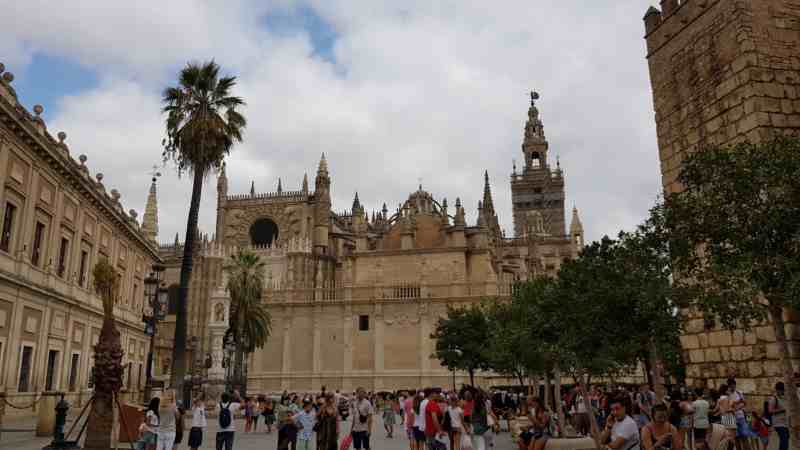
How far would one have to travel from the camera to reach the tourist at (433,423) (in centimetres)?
1073

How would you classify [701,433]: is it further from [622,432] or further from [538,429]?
[622,432]

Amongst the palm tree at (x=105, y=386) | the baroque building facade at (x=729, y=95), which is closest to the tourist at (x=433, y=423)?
the baroque building facade at (x=729, y=95)

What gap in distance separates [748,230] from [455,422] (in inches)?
222

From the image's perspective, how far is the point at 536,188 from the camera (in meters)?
83.5

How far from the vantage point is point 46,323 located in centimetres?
2147

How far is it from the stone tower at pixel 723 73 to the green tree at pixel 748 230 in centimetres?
350

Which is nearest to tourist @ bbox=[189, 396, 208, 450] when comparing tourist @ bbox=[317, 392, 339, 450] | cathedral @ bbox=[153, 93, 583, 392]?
tourist @ bbox=[317, 392, 339, 450]

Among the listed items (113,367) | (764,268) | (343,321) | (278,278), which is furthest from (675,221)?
(278,278)

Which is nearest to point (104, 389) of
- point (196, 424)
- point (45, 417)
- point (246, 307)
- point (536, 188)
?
point (196, 424)

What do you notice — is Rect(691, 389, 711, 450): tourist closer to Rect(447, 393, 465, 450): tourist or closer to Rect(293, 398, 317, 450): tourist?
Rect(447, 393, 465, 450): tourist

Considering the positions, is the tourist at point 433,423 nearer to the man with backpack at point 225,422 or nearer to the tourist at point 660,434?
the man with backpack at point 225,422

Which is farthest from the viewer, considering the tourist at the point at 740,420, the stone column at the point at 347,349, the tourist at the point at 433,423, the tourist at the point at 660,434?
the stone column at the point at 347,349

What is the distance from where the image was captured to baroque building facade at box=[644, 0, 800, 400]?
38.8ft

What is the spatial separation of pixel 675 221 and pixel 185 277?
16.9 meters
